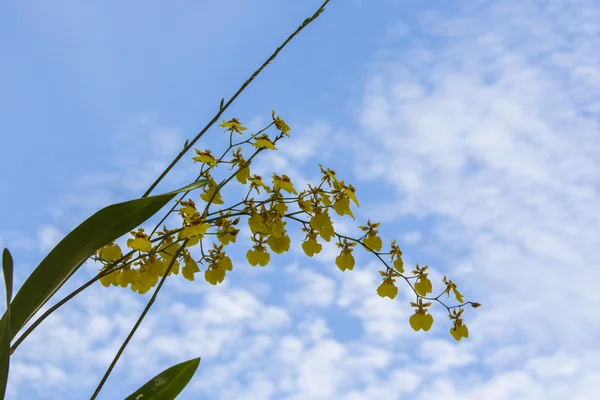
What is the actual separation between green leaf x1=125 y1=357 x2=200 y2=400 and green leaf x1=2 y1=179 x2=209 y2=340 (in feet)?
0.81

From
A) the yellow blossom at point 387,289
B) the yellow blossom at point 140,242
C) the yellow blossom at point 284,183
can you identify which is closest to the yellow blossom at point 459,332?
the yellow blossom at point 387,289

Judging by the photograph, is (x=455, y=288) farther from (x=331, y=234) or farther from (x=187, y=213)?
(x=187, y=213)

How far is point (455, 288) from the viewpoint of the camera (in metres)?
1.50

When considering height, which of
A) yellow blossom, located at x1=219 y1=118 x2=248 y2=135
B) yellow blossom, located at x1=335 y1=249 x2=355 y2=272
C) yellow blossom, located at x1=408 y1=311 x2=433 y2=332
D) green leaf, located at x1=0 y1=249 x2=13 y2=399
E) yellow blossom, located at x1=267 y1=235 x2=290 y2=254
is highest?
yellow blossom, located at x1=219 y1=118 x2=248 y2=135

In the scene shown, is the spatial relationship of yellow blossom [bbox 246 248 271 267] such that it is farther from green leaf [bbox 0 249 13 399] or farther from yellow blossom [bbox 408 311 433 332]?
green leaf [bbox 0 249 13 399]

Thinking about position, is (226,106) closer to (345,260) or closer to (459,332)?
(345,260)

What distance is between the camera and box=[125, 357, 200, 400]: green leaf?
1.09m

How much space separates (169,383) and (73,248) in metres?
0.32

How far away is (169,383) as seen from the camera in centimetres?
111

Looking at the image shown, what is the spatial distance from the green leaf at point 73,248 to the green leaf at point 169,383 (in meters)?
0.25

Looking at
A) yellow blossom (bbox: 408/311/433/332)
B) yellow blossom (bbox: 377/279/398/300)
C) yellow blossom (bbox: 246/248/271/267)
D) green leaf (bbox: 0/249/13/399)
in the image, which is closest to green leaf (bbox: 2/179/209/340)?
green leaf (bbox: 0/249/13/399)

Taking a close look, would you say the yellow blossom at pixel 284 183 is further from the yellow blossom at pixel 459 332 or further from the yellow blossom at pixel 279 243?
the yellow blossom at pixel 459 332

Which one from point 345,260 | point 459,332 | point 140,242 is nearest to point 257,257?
point 345,260

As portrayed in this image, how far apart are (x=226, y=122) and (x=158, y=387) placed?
0.57m
